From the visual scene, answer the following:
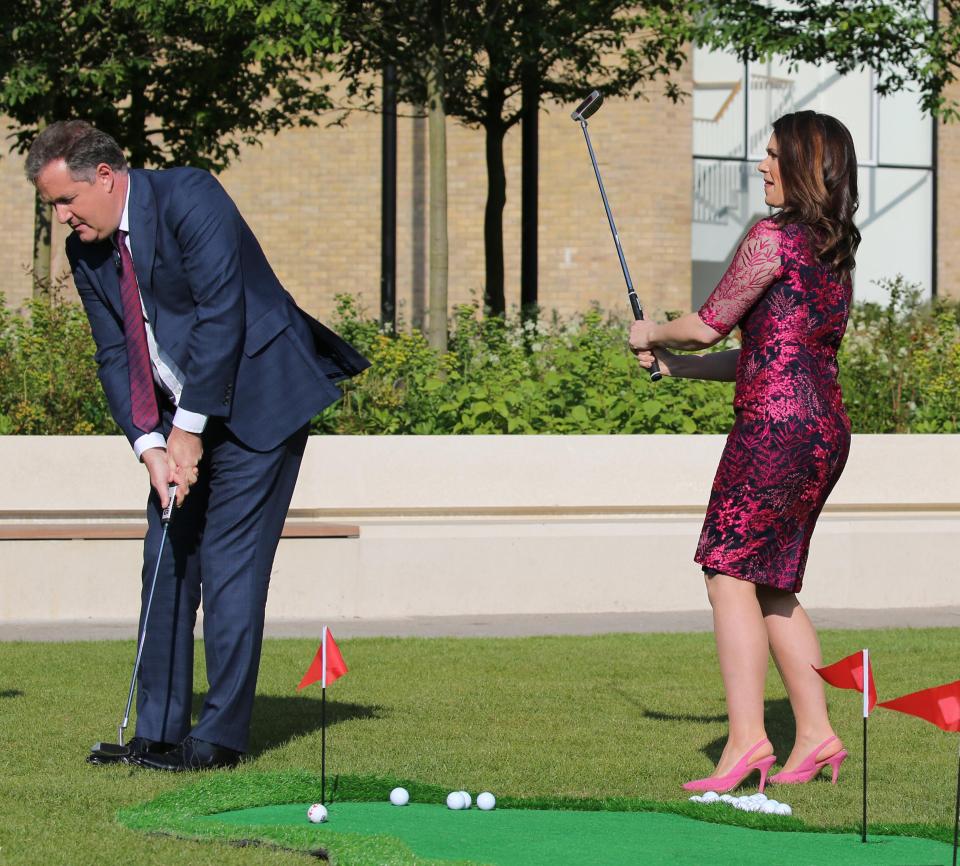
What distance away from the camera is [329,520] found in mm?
9773

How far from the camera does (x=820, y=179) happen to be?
15.7 ft

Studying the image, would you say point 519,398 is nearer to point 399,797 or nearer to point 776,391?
point 776,391

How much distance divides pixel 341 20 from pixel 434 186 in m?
1.54

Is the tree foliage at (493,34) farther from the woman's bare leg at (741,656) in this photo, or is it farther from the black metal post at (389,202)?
the woman's bare leg at (741,656)

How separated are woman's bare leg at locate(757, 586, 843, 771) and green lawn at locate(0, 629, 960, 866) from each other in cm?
14

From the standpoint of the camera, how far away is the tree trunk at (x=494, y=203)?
16594 millimetres

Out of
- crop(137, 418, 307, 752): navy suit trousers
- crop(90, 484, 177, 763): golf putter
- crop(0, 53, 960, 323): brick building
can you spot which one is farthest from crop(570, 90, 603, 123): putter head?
crop(0, 53, 960, 323): brick building

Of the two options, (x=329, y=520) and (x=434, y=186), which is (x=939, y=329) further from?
(x=329, y=520)

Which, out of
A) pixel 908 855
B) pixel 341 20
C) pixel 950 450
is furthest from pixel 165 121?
pixel 908 855

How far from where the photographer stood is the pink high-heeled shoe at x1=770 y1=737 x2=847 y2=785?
5.01 meters

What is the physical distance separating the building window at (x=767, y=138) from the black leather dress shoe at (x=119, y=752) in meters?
18.7

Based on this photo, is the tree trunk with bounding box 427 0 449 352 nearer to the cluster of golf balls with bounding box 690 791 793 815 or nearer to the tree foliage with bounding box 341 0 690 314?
the tree foliage with bounding box 341 0 690 314

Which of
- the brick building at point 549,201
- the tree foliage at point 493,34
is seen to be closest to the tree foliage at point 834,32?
the tree foliage at point 493,34

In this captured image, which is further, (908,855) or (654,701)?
(654,701)
